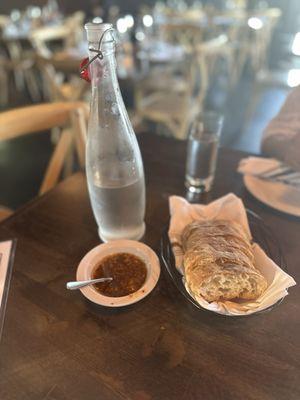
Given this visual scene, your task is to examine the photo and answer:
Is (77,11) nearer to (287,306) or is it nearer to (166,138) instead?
(166,138)

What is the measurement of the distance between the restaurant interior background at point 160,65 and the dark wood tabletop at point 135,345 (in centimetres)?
71

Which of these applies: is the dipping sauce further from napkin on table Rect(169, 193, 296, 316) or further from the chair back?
the chair back

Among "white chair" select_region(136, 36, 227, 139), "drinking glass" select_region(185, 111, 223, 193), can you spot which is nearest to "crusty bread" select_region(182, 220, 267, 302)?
"drinking glass" select_region(185, 111, 223, 193)

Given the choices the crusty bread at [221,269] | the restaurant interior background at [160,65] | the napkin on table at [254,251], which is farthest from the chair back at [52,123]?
the crusty bread at [221,269]

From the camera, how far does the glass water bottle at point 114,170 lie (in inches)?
23.2

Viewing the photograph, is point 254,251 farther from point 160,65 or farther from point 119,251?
point 160,65

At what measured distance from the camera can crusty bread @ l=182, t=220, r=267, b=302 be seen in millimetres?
Result: 462

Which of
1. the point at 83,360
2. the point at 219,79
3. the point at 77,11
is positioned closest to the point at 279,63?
the point at 219,79

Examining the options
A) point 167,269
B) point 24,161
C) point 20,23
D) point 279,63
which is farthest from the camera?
point 279,63

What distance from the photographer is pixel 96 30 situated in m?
0.48

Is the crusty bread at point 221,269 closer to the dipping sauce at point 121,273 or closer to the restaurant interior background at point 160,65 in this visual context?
the dipping sauce at point 121,273

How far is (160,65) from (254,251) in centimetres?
285

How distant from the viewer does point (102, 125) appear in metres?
0.60

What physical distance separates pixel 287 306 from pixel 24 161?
2453mm
